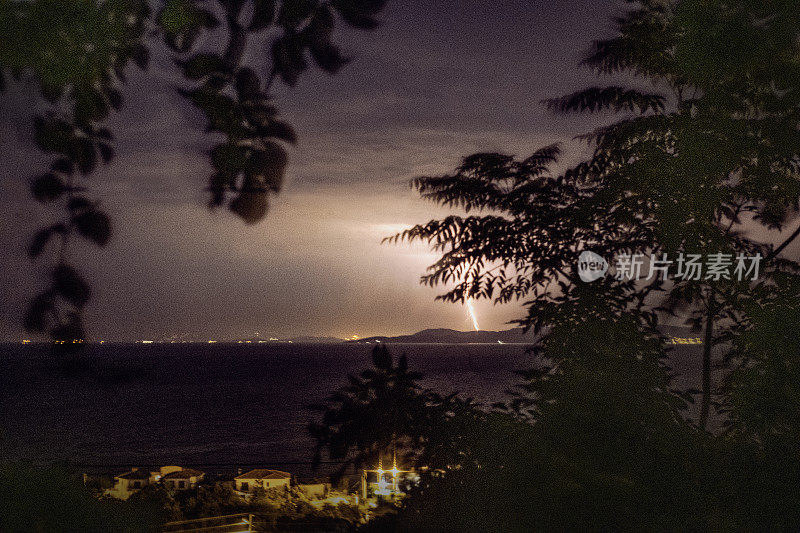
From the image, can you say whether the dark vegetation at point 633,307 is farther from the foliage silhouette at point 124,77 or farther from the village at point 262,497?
the foliage silhouette at point 124,77

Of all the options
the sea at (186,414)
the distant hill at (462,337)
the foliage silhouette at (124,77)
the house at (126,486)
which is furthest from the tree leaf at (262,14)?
the sea at (186,414)

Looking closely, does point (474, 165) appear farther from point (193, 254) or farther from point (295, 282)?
point (193, 254)

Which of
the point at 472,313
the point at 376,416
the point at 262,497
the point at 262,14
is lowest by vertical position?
the point at 262,497

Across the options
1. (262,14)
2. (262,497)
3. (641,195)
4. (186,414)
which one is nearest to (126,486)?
(262,497)

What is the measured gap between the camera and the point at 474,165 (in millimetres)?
2355

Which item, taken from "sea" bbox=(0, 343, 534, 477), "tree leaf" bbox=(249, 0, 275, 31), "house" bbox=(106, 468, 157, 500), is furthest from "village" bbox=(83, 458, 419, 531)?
"sea" bbox=(0, 343, 534, 477)

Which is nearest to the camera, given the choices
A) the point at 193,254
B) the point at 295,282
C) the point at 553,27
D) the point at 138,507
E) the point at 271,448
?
the point at 138,507

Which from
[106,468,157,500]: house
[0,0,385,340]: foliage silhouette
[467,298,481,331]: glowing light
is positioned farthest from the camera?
[467,298,481,331]: glowing light

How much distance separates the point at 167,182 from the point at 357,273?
0.94 metres

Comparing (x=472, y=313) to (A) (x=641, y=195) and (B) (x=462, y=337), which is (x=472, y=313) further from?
(A) (x=641, y=195)

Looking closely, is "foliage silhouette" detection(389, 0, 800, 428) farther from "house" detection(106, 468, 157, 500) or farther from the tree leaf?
"house" detection(106, 468, 157, 500)

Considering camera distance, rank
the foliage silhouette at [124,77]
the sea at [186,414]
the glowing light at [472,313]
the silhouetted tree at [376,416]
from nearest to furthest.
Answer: the foliage silhouette at [124,77], the silhouetted tree at [376,416], the glowing light at [472,313], the sea at [186,414]

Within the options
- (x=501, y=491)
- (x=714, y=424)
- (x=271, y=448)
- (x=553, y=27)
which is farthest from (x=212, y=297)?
(x=271, y=448)

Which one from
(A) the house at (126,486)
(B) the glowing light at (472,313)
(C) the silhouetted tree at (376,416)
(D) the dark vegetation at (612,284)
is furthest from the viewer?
(B) the glowing light at (472,313)
